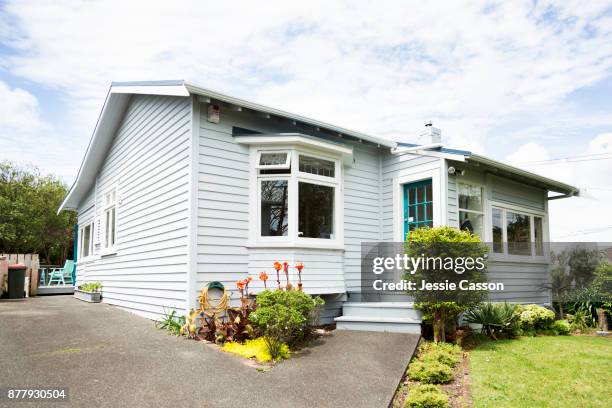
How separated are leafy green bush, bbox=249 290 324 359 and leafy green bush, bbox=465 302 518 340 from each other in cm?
313

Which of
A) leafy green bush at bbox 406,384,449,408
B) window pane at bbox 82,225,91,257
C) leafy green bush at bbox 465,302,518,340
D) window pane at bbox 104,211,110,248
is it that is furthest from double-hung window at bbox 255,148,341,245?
window pane at bbox 82,225,91,257

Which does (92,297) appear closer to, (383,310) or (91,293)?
(91,293)

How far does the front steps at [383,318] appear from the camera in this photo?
6992 mm

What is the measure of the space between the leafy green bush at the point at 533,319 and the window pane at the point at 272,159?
505 centimetres

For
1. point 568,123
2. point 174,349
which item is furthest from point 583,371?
point 568,123

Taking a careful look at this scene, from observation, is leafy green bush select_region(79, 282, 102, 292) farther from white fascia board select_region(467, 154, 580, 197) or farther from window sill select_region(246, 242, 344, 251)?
white fascia board select_region(467, 154, 580, 197)

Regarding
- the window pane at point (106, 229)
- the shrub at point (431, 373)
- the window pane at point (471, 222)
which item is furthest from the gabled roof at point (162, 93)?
the shrub at point (431, 373)

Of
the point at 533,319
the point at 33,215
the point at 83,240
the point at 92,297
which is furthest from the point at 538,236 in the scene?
the point at 33,215

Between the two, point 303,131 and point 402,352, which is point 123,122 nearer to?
point 303,131

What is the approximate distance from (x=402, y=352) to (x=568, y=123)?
11.3 meters

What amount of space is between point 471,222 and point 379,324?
3.51 metres

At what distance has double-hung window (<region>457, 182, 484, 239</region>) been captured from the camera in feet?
29.6

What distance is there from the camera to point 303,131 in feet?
27.9

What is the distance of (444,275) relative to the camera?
267 inches
